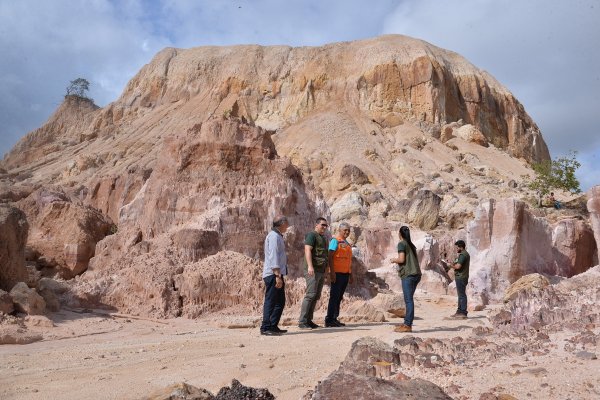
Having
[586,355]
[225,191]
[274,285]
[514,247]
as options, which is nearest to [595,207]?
[514,247]

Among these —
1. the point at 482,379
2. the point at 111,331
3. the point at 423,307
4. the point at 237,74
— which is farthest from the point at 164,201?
the point at 237,74

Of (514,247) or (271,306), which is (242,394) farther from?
(514,247)

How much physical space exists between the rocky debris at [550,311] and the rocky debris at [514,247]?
5.66 meters

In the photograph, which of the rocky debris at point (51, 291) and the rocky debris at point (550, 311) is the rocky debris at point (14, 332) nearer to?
the rocky debris at point (51, 291)

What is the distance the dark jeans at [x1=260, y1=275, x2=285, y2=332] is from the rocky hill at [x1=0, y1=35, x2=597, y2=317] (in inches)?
92.1

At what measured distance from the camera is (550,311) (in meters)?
4.56

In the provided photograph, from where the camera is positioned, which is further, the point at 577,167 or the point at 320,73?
the point at 320,73

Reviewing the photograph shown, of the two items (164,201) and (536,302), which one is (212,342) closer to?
(536,302)

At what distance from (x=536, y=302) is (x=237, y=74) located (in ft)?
153

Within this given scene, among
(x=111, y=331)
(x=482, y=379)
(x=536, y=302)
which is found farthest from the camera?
(x=111, y=331)

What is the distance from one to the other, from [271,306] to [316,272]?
831 mm

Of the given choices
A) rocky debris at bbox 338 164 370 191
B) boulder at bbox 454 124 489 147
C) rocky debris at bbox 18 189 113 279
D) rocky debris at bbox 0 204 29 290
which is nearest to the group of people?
rocky debris at bbox 0 204 29 290

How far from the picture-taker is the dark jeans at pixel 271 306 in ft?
20.8

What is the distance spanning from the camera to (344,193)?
33.4 meters
